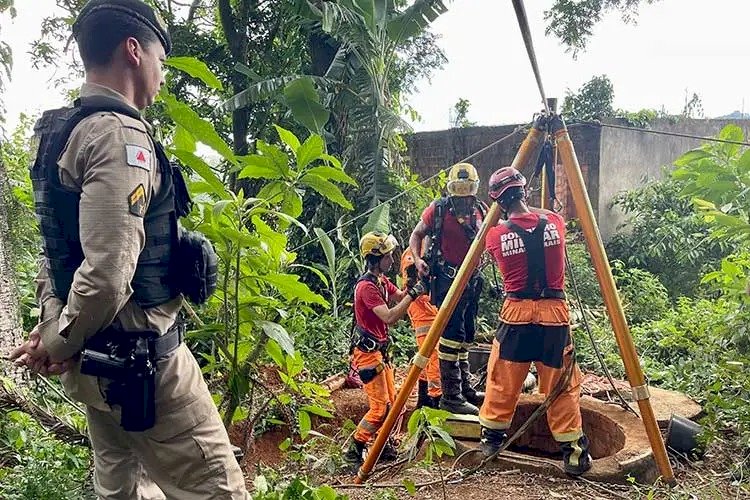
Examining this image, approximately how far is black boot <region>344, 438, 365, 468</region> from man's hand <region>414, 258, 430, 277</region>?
1331 mm

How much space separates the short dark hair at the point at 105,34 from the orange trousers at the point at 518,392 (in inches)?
108

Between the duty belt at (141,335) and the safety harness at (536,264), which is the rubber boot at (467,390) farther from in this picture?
the duty belt at (141,335)

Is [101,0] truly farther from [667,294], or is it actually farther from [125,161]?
[667,294]

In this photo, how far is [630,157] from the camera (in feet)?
32.9

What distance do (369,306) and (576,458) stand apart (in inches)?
63.1

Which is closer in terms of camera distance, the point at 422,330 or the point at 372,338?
the point at 372,338

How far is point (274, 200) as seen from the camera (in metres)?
2.41

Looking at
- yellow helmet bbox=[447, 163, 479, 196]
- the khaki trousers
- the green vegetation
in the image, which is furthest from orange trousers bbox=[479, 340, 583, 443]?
the khaki trousers

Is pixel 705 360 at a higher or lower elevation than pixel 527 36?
lower

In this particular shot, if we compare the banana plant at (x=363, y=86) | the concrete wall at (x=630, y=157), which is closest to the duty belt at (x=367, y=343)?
the banana plant at (x=363, y=86)

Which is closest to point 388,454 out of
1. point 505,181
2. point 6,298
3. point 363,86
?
point 505,181

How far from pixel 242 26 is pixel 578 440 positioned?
7.51 m

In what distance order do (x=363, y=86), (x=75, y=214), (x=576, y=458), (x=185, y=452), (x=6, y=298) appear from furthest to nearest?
(x=363, y=86), (x=576, y=458), (x=6, y=298), (x=185, y=452), (x=75, y=214)

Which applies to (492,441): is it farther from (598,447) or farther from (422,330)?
(422,330)
